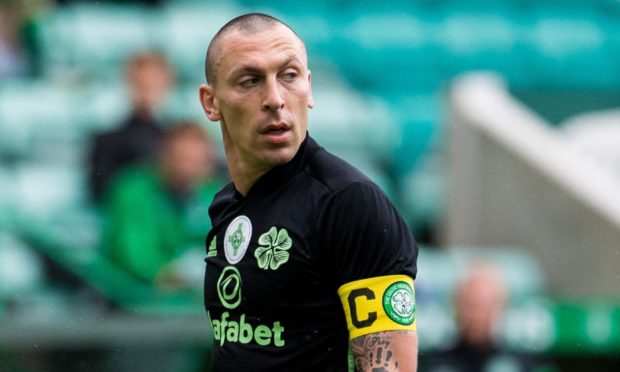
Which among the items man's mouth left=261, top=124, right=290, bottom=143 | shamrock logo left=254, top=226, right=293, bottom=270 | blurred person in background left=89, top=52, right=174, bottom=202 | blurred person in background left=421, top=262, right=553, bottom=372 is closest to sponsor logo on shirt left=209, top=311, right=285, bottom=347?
shamrock logo left=254, top=226, right=293, bottom=270

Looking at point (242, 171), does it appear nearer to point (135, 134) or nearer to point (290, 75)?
point (290, 75)

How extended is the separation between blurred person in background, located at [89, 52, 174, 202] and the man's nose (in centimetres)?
458

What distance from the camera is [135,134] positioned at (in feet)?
25.7

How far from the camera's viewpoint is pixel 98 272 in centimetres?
734

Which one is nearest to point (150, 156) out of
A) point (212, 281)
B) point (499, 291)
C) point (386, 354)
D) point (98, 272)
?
point (98, 272)

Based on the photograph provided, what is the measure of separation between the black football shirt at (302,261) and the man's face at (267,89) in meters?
0.08

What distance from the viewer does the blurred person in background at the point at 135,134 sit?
7.73 meters

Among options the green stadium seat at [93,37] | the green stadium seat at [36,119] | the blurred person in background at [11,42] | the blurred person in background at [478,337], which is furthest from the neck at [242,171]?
the green stadium seat at [93,37]

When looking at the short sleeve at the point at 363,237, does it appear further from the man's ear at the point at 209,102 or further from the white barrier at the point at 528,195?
the white barrier at the point at 528,195

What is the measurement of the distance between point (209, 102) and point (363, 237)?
618 millimetres

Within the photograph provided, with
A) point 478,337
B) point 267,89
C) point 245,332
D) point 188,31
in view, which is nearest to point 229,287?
point 245,332

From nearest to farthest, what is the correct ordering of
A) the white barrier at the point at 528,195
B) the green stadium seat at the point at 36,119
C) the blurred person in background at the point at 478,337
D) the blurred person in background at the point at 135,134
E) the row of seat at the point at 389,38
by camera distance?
the blurred person in background at the point at 478,337, the blurred person in background at the point at 135,134, the white barrier at the point at 528,195, the green stadium seat at the point at 36,119, the row of seat at the point at 389,38

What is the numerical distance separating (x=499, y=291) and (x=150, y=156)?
215cm

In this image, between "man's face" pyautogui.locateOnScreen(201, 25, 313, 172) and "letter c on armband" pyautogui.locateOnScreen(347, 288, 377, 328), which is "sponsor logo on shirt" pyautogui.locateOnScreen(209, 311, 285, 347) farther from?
"man's face" pyautogui.locateOnScreen(201, 25, 313, 172)
